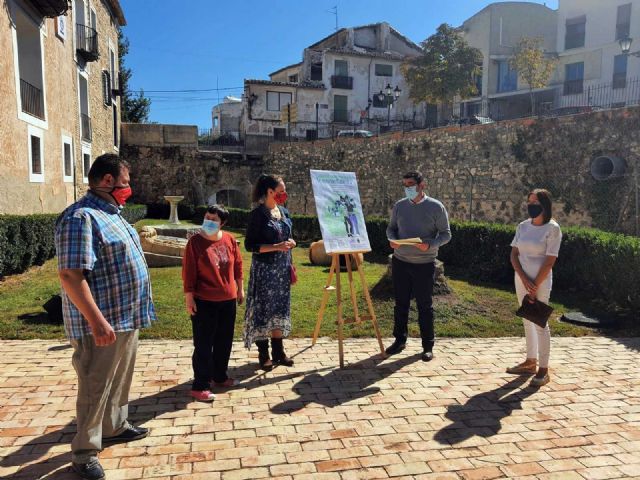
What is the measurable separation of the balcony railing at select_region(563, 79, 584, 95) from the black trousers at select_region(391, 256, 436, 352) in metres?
26.6

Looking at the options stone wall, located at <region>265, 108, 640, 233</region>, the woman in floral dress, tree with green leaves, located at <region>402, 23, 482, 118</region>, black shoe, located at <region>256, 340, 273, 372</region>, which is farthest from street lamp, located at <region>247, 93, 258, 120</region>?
black shoe, located at <region>256, 340, 273, 372</region>

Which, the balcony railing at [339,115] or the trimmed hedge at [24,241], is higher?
the balcony railing at [339,115]

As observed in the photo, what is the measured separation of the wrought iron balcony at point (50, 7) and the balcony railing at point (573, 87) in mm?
25223

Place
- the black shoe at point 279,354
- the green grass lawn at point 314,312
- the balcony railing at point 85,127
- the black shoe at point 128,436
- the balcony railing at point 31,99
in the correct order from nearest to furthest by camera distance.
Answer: the black shoe at point 128,436 → the black shoe at point 279,354 → the green grass lawn at point 314,312 → the balcony railing at point 31,99 → the balcony railing at point 85,127

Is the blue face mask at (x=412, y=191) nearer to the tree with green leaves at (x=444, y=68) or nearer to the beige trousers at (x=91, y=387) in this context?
the beige trousers at (x=91, y=387)

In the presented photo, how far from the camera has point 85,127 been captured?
18.3 meters

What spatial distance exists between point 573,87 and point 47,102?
85.4 feet

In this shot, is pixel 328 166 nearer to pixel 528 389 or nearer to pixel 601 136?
pixel 601 136

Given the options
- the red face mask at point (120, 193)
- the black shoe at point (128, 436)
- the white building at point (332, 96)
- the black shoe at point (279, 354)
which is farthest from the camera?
the white building at point (332, 96)

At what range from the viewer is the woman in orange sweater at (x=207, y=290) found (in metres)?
3.88

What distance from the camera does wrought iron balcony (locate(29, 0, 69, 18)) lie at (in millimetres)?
12329

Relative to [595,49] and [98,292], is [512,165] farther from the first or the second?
[595,49]

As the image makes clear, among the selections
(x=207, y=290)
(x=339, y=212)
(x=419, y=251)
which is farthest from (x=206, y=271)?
(x=419, y=251)

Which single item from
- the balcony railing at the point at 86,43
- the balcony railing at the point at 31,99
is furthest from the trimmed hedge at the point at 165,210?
the balcony railing at the point at 31,99
